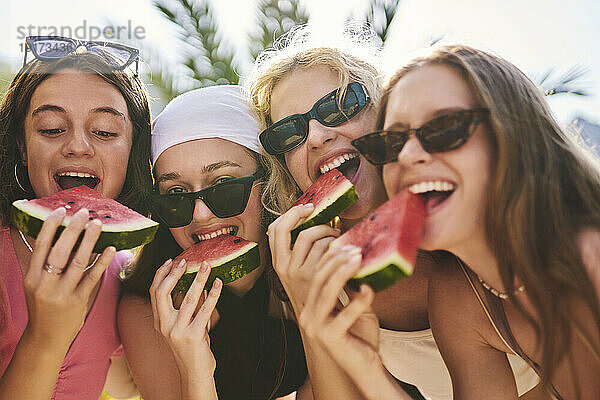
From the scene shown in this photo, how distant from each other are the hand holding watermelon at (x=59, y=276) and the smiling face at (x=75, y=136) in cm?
84

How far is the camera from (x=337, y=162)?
3.39 meters

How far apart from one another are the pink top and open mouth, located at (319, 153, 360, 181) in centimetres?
201

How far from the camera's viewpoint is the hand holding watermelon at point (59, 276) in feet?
8.70

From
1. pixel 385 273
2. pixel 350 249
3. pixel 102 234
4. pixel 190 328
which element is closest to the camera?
pixel 385 273

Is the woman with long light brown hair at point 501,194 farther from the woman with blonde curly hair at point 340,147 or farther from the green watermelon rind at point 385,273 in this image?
the woman with blonde curly hair at point 340,147

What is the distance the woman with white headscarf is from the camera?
3.13m

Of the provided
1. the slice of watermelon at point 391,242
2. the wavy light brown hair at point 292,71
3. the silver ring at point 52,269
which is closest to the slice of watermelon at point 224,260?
the wavy light brown hair at point 292,71

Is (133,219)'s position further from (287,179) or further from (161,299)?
(287,179)

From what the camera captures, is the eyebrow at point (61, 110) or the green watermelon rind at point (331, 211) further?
the eyebrow at point (61, 110)

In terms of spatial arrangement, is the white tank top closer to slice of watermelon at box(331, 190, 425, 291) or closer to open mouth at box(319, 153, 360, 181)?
open mouth at box(319, 153, 360, 181)

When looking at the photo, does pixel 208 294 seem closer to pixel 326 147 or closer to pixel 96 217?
pixel 96 217

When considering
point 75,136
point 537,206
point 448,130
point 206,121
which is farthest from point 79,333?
point 537,206

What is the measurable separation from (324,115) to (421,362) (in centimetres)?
193

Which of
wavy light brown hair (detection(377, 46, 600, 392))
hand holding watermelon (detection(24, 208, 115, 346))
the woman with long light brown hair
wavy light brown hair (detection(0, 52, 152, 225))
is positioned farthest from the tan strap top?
wavy light brown hair (detection(0, 52, 152, 225))
